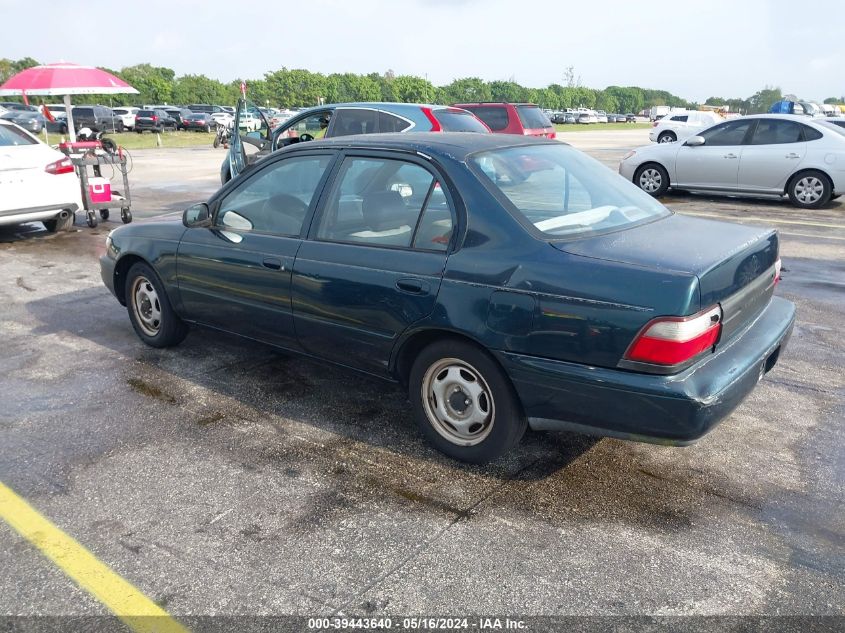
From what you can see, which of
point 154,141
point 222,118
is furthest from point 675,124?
point 222,118

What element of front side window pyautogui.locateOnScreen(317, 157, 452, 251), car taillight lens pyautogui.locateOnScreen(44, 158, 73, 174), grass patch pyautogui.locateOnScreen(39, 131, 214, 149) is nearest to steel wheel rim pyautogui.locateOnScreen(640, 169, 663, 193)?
car taillight lens pyautogui.locateOnScreen(44, 158, 73, 174)

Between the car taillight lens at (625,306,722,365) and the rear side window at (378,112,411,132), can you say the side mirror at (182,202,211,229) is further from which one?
the rear side window at (378,112,411,132)

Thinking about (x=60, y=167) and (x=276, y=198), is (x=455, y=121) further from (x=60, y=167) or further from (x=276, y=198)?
(x=276, y=198)

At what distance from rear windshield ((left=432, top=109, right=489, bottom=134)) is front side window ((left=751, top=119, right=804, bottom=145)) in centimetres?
551

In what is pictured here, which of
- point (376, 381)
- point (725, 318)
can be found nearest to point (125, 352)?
point (376, 381)

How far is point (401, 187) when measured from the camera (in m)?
3.79

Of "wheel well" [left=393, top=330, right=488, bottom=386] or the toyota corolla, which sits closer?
the toyota corolla

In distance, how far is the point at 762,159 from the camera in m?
12.3

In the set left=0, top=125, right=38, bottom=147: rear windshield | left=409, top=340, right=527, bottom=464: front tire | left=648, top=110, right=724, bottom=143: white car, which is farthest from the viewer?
left=648, top=110, right=724, bottom=143: white car

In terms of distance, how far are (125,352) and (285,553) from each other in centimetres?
299

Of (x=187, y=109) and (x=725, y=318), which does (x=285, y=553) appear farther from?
(x=187, y=109)

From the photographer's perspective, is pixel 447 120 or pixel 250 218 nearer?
pixel 250 218

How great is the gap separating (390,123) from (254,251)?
547cm

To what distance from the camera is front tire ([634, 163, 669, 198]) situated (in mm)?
13430
